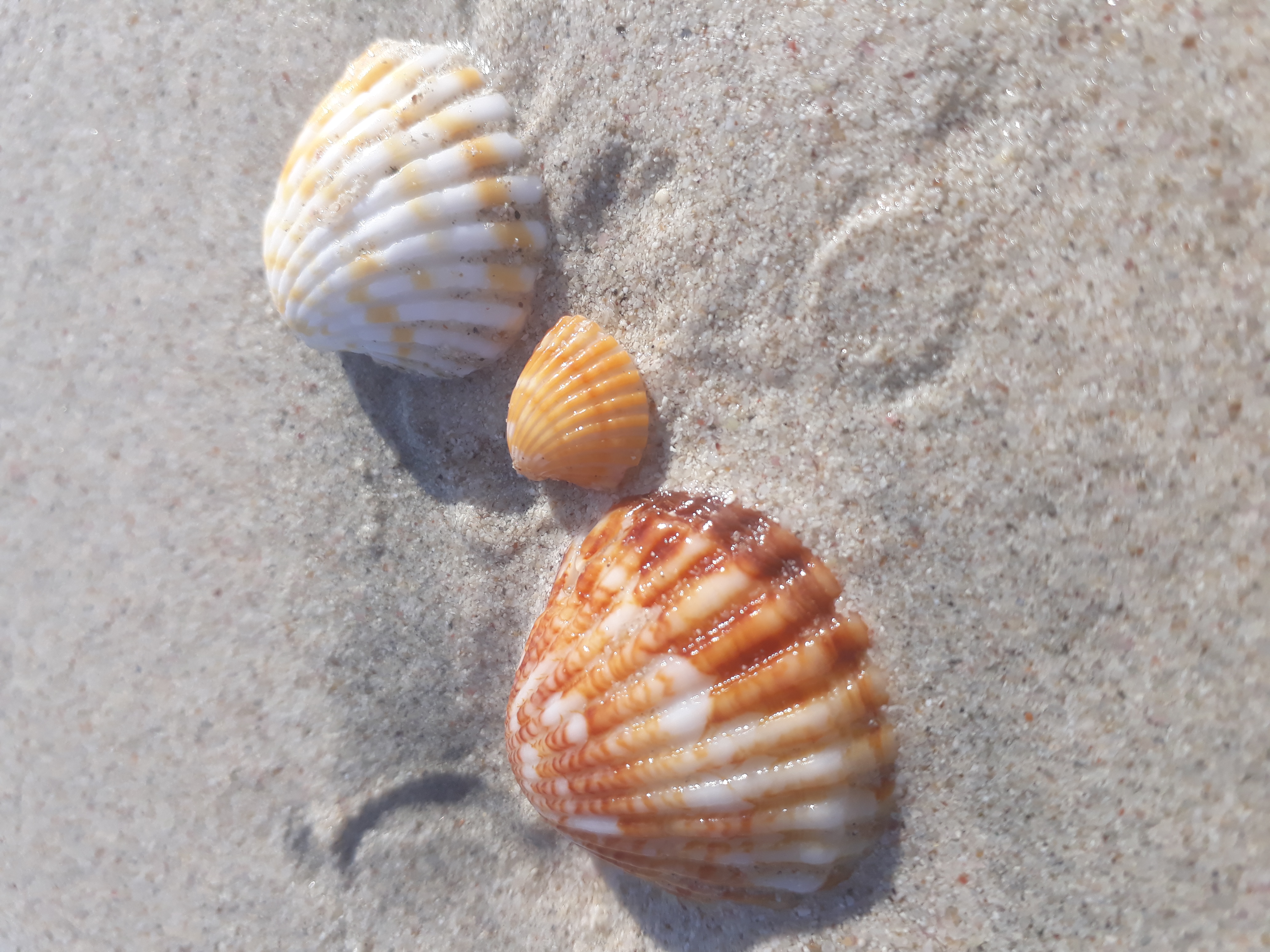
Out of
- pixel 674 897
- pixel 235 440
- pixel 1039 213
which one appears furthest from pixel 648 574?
pixel 235 440

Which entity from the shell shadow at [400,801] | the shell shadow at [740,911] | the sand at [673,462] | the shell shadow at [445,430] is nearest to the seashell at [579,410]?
the sand at [673,462]

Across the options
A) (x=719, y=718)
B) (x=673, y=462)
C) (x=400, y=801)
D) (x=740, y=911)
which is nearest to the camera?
(x=719, y=718)

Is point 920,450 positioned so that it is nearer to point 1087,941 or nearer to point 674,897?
point 1087,941

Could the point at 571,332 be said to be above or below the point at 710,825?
above

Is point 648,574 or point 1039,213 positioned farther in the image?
point 648,574

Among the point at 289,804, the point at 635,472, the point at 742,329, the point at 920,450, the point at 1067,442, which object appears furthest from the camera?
the point at 289,804

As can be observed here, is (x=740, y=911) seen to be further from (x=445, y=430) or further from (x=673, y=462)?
(x=445, y=430)

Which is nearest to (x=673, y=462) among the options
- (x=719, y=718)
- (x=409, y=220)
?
(x=719, y=718)
